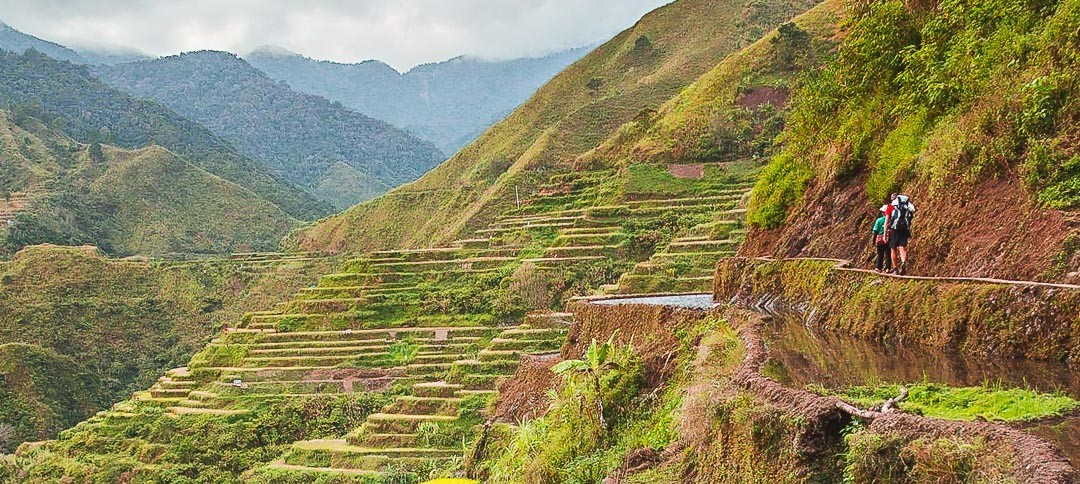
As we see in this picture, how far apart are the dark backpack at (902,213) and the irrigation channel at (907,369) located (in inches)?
53.0

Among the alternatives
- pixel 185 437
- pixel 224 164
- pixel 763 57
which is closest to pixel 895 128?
pixel 185 437

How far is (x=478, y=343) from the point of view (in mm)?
33719

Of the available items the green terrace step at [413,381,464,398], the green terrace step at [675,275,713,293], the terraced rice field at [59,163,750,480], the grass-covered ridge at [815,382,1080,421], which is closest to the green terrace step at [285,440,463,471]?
the terraced rice field at [59,163,750,480]

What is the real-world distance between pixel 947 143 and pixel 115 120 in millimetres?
152705

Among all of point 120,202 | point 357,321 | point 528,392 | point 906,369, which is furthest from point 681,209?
point 120,202

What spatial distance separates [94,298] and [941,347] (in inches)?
2743

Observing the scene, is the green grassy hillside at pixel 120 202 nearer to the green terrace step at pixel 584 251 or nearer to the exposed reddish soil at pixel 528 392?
the green terrace step at pixel 584 251

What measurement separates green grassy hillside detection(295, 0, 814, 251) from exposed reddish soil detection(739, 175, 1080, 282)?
41103 millimetres

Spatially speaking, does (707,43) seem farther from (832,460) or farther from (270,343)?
(832,460)

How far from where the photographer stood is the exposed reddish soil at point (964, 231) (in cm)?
836

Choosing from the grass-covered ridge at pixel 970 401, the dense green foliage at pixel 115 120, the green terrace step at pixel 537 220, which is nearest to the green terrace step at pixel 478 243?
the green terrace step at pixel 537 220

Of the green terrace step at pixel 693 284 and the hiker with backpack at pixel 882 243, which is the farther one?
the green terrace step at pixel 693 284

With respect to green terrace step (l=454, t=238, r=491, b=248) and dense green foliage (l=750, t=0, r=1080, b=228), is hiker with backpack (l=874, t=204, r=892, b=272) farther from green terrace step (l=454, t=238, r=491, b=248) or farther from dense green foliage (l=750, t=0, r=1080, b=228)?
green terrace step (l=454, t=238, r=491, b=248)

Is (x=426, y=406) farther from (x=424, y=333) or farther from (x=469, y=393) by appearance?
(x=424, y=333)
